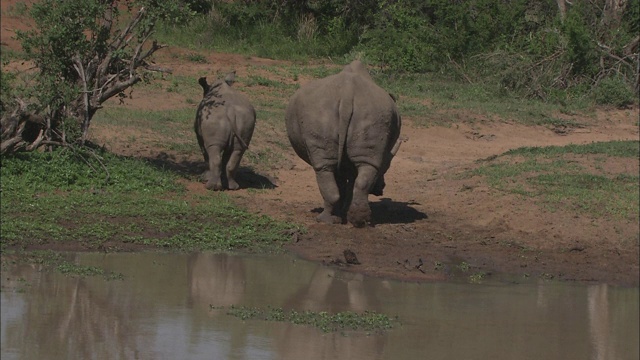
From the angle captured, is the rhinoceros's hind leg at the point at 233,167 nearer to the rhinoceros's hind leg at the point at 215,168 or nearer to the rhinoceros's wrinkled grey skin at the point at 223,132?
the rhinoceros's wrinkled grey skin at the point at 223,132

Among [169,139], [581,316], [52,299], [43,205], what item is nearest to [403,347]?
[581,316]

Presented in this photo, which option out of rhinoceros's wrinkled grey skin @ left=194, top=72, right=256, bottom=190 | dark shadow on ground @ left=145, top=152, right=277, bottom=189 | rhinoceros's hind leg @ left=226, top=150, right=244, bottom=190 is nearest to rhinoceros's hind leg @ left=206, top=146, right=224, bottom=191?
rhinoceros's wrinkled grey skin @ left=194, top=72, right=256, bottom=190

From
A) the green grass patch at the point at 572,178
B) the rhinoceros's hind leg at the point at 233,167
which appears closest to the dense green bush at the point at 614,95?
the green grass patch at the point at 572,178

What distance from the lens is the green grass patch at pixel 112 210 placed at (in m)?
11.1

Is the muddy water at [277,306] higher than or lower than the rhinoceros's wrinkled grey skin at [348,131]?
lower

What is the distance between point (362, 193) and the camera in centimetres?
1189

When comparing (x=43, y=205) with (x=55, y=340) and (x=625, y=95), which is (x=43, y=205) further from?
(x=625, y=95)

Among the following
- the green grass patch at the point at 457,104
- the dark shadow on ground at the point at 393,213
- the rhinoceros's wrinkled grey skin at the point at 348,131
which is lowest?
the green grass patch at the point at 457,104

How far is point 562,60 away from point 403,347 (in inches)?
571

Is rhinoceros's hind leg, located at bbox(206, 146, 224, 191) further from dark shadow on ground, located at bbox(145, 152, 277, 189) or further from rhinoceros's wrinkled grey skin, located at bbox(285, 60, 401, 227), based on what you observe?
rhinoceros's wrinkled grey skin, located at bbox(285, 60, 401, 227)

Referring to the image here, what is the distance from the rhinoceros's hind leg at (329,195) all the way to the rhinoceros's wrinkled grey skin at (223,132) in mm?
1755

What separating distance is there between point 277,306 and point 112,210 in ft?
11.0

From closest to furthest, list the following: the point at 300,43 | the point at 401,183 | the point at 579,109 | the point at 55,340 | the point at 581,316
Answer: the point at 55,340 → the point at 581,316 → the point at 401,183 → the point at 579,109 → the point at 300,43

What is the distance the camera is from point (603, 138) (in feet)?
60.9
